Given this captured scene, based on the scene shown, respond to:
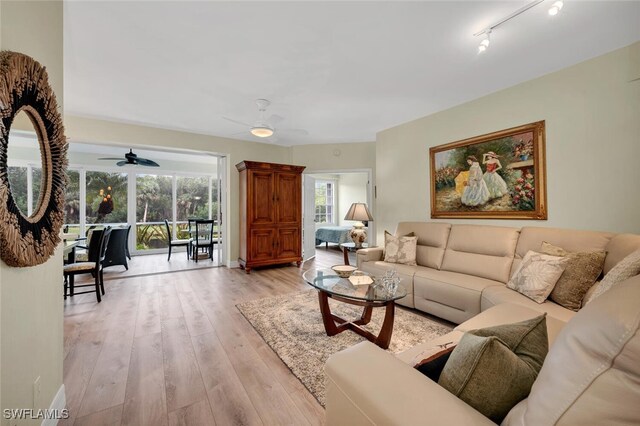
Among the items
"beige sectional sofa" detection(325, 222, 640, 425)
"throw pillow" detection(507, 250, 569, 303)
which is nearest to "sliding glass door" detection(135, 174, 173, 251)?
"beige sectional sofa" detection(325, 222, 640, 425)

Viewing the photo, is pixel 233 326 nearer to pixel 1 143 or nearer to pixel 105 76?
pixel 1 143

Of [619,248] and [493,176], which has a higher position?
[493,176]

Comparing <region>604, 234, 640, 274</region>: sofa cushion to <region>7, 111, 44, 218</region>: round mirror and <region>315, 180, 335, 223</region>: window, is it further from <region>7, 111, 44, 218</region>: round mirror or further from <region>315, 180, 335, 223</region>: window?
<region>315, 180, 335, 223</region>: window

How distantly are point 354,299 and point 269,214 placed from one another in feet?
10.4

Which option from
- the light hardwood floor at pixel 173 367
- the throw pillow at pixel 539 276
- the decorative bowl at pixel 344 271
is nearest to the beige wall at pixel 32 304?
the light hardwood floor at pixel 173 367

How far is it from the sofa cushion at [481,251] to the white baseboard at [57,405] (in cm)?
346

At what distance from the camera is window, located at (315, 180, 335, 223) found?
29.8 feet

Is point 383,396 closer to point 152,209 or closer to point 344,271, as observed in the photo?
point 344,271

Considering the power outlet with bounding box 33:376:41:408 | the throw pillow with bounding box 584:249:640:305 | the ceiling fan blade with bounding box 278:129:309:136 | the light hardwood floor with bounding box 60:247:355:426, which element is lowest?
the light hardwood floor with bounding box 60:247:355:426

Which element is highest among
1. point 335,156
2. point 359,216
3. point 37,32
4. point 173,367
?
point 335,156

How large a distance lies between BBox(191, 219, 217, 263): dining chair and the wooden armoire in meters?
1.30

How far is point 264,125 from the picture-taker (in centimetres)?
371

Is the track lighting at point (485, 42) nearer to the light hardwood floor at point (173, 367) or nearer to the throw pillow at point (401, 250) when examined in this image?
the throw pillow at point (401, 250)

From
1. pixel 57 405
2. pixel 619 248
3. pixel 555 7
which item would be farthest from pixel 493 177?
pixel 57 405
